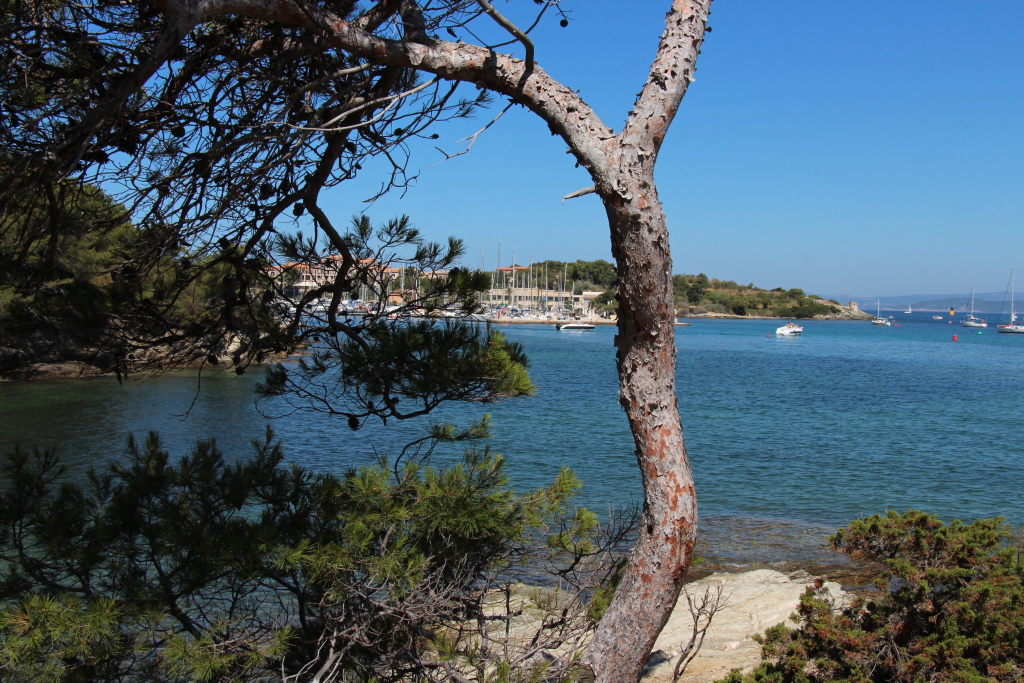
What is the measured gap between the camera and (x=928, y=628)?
3562 millimetres

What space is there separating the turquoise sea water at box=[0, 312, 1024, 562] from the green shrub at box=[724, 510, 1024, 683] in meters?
1.93

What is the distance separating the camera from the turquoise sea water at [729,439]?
951cm

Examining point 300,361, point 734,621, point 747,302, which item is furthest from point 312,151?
point 747,302

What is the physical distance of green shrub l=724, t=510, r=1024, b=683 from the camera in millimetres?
3199

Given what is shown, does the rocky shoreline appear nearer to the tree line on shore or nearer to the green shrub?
the green shrub

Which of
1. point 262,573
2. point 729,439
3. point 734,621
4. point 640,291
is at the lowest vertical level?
point 729,439

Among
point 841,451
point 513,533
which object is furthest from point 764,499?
point 513,533

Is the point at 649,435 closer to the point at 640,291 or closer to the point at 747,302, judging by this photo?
the point at 640,291

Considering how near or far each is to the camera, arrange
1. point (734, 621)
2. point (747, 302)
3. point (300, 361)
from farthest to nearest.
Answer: point (747, 302) < point (734, 621) < point (300, 361)

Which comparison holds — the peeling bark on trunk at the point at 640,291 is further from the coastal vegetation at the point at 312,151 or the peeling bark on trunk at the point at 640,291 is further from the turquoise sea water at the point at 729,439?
the turquoise sea water at the point at 729,439

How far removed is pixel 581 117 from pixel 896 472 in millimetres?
11826

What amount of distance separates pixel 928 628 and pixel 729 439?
11.5m

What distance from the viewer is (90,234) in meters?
3.10

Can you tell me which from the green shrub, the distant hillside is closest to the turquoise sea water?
the green shrub
